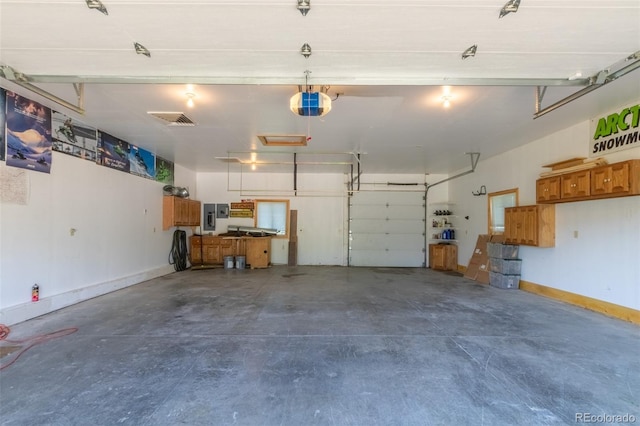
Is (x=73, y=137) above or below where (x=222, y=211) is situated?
above

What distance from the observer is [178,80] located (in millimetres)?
3268

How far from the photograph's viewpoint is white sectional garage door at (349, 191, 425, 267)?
1041 cm

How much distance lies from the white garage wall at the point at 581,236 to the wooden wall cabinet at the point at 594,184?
340 mm

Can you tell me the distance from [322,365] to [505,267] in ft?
18.6

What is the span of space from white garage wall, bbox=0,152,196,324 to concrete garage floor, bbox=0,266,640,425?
0.53m

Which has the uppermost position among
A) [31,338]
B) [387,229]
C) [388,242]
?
[387,229]

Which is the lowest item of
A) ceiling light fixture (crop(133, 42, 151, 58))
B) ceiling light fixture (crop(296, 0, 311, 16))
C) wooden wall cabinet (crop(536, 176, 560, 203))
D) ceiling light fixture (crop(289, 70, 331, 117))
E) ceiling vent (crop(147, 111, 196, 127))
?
wooden wall cabinet (crop(536, 176, 560, 203))

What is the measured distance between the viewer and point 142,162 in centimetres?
725

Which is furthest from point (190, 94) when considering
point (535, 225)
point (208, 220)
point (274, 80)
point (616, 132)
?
point (208, 220)

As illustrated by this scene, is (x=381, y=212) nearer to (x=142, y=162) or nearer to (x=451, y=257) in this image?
(x=451, y=257)

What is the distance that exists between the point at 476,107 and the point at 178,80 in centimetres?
402

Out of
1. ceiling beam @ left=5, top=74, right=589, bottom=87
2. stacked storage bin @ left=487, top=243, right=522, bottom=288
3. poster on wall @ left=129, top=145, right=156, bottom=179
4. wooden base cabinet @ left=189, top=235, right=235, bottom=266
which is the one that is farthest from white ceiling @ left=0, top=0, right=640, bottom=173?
wooden base cabinet @ left=189, top=235, right=235, bottom=266

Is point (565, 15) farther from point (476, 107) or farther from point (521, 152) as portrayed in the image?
point (521, 152)

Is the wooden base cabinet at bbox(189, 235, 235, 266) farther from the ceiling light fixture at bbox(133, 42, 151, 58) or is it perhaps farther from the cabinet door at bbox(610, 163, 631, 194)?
the cabinet door at bbox(610, 163, 631, 194)
